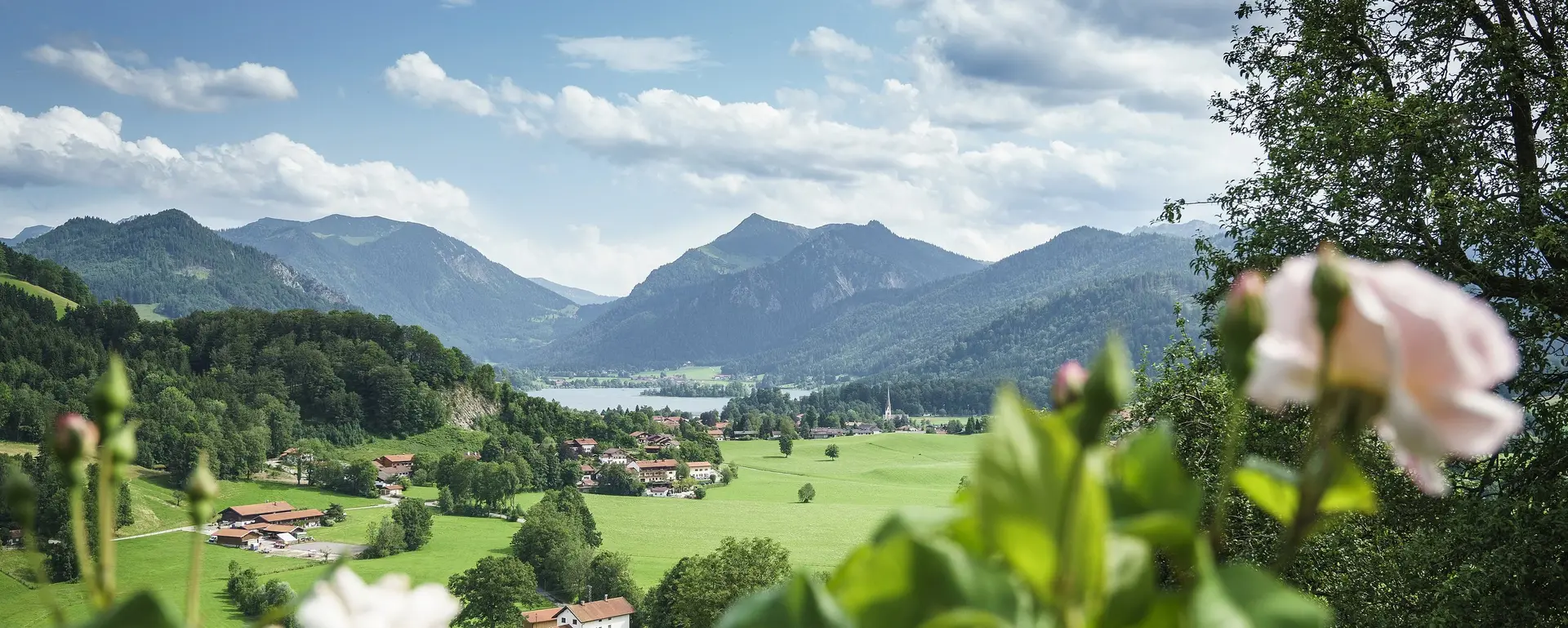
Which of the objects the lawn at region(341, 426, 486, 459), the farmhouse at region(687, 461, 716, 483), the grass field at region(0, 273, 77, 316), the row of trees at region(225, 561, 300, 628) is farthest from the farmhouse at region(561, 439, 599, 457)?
the grass field at region(0, 273, 77, 316)

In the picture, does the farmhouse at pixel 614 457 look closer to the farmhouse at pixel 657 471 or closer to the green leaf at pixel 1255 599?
the farmhouse at pixel 657 471

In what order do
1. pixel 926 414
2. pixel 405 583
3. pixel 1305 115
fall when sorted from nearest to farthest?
pixel 405 583 → pixel 1305 115 → pixel 926 414

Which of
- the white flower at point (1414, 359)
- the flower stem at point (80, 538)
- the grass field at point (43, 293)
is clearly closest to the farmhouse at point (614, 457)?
the grass field at point (43, 293)

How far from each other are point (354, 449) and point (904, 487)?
48.4m

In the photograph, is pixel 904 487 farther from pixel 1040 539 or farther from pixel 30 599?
pixel 1040 539

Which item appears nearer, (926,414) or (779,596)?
(779,596)

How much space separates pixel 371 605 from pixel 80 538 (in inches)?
7.4

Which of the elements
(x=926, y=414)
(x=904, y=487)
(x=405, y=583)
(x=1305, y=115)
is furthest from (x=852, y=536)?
(x=926, y=414)

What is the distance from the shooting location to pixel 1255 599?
1.56 ft

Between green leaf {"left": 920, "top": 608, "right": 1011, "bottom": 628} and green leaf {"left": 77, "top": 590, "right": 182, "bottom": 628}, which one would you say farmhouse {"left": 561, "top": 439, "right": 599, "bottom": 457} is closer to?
green leaf {"left": 77, "top": 590, "right": 182, "bottom": 628}

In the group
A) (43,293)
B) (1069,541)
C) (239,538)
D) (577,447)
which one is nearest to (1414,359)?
(1069,541)

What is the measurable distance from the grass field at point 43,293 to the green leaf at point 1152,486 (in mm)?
117753

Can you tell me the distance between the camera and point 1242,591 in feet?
1.58

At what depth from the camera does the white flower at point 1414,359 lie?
46 cm
